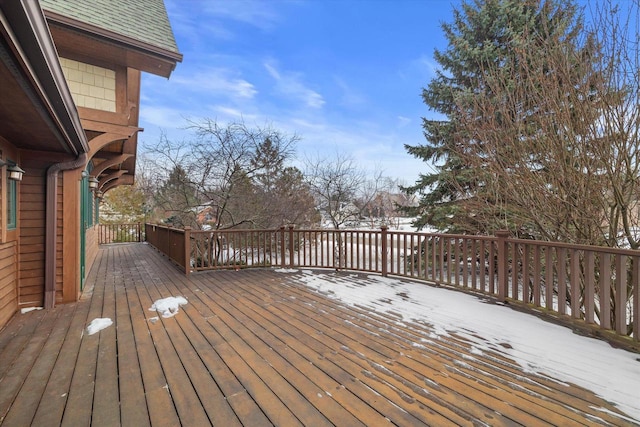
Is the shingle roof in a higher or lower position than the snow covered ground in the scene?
higher

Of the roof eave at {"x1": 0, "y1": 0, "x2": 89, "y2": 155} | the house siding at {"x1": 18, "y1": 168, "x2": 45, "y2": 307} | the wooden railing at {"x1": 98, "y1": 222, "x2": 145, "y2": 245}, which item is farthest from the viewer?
the wooden railing at {"x1": 98, "y1": 222, "x2": 145, "y2": 245}

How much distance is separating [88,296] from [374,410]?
14.7 ft

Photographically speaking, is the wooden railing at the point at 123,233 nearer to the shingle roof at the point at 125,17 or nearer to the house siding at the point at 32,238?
the house siding at the point at 32,238

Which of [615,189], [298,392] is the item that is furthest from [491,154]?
[298,392]

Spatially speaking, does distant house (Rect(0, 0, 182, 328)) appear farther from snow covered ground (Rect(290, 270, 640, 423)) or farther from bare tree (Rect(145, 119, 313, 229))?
snow covered ground (Rect(290, 270, 640, 423))

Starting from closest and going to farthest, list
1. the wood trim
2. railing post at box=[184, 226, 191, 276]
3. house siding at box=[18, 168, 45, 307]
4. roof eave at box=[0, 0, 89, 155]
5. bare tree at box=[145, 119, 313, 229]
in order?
roof eave at box=[0, 0, 89, 155]
house siding at box=[18, 168, 45, 307]
the wood trim
railing post at box=[184, 226, 191, 276]
bare tree at box=[145, 119, 313, 229]

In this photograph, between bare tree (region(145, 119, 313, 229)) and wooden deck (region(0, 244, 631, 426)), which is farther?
bare tree (region(145, 119, 313, 229))

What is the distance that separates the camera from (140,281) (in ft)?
17.0

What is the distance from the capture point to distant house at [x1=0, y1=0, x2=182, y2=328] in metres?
2.85

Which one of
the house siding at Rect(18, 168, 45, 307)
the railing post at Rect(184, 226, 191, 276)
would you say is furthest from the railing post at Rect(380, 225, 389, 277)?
the house siding at Rect(18, 168, 45, 307)

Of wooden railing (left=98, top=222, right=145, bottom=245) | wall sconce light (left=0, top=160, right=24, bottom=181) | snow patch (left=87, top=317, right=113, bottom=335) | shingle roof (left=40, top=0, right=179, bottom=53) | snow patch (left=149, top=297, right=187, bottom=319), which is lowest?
snow patch (left=87, top=317, right=113, bottom=335)

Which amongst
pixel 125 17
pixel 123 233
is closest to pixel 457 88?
pixel 125 17

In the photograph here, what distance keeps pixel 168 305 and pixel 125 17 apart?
4.27m

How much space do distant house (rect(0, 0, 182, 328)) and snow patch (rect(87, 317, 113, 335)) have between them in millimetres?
897
